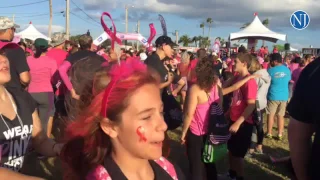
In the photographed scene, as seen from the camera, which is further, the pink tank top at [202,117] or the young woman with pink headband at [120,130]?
the pink tank top at [202,117]

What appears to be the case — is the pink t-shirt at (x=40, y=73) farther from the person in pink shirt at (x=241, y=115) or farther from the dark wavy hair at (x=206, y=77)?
the person in pink shirt at (x=241, y=115)

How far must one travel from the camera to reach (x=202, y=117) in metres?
4.14

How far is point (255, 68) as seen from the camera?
5.53m

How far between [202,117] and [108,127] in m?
2.59

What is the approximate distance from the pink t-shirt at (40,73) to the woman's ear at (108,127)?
14.1ft

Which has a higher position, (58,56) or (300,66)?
(58,56)

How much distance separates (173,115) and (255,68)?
141cm

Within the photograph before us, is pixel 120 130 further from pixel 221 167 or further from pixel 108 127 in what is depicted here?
pixel 221 167

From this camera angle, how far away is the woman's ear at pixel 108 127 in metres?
1.64

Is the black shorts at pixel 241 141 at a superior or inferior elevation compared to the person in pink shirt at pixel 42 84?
inferior

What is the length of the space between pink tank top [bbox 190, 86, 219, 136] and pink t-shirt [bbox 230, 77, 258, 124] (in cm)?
58

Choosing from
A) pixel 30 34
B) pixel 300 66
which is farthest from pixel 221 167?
pixel 30 34

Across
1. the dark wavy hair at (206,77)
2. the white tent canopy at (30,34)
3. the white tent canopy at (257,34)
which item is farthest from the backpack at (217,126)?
the white tent canopy at (30,34)

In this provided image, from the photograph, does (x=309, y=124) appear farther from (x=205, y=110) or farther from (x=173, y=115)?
(x=173, y=115)
